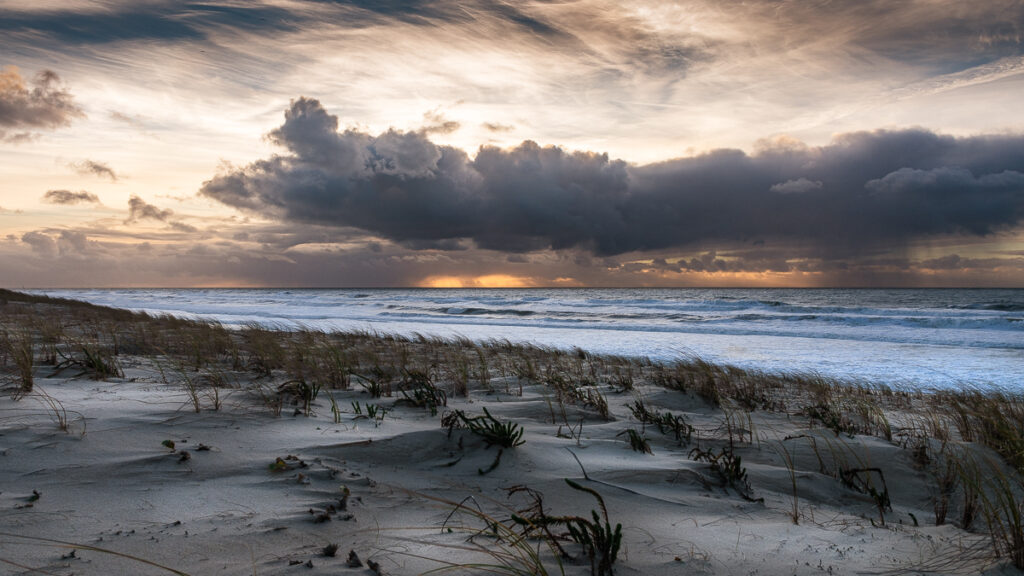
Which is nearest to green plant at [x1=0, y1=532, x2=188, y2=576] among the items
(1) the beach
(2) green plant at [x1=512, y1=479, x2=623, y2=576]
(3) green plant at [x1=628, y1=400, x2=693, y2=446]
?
(1) the beach

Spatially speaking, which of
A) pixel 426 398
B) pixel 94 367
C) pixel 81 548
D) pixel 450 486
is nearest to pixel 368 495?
pixel 450 486

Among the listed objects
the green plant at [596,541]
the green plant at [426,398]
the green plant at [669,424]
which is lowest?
the green plant at [669,424]

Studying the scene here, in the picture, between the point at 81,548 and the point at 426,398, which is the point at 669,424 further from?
the point at 81,548

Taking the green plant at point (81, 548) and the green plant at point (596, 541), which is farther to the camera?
the green plant at point (596, 541)

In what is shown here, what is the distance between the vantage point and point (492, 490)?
2854mm

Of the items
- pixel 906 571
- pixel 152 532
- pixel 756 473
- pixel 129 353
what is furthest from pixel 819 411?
pixel 129 353

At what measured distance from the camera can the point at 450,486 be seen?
2.88 meters

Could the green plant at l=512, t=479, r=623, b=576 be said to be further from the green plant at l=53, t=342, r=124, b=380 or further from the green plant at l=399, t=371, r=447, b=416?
the green plant at l=53, t=342, r=124, b=380

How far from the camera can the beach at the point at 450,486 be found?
204cm

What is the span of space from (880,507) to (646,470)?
125cm

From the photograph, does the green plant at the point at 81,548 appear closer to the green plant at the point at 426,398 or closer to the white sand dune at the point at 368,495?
the white sand dune at the point at 368,495

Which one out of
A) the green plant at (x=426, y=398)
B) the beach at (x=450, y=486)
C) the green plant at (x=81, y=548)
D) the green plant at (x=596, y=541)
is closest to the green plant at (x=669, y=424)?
the beach at (x=450, y=486)

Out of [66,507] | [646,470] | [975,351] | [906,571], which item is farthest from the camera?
[975,351]

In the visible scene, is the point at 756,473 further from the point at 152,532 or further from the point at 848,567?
the point at 152,532
